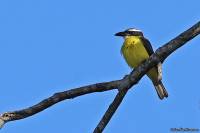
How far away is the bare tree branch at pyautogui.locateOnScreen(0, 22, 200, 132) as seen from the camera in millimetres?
4471

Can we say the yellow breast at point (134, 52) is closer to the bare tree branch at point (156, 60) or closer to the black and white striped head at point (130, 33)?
the black and white striped head at point (130, 33)

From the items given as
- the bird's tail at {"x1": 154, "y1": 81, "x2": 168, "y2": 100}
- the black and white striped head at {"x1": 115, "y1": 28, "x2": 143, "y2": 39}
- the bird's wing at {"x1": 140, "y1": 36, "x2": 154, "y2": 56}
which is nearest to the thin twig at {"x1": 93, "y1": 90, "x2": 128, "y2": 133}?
the bird's wing at {"x1": 140, "y1": 36, "x2": 154, "y2": 56}

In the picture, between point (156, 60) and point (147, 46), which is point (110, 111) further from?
point (147, 46)

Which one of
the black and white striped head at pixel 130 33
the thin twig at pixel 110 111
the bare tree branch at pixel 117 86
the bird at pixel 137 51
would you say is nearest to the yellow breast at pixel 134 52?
the bird at pixel 137 51

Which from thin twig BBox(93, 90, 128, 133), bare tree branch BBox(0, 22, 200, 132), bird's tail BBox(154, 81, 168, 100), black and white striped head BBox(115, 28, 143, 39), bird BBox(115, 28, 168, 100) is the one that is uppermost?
black and white striped head BBox(115, 28, 143, 39)

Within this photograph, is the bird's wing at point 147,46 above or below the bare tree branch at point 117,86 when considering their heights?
above

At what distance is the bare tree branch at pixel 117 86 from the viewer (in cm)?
447

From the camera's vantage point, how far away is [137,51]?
261 inches

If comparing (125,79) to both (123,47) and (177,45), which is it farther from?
(123,47)

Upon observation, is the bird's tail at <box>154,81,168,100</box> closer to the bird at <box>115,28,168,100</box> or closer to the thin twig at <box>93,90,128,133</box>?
the bird at <box>115,28,168,100</box>

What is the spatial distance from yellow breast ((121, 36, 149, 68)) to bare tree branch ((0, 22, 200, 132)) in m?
1.59

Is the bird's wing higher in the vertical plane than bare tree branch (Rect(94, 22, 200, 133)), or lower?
higher

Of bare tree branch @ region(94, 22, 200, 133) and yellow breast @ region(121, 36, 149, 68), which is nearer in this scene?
bare tree branch @ region(94, 22, 200, 133)

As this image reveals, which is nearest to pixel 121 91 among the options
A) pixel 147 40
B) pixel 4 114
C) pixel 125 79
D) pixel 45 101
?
pixel 125 79
